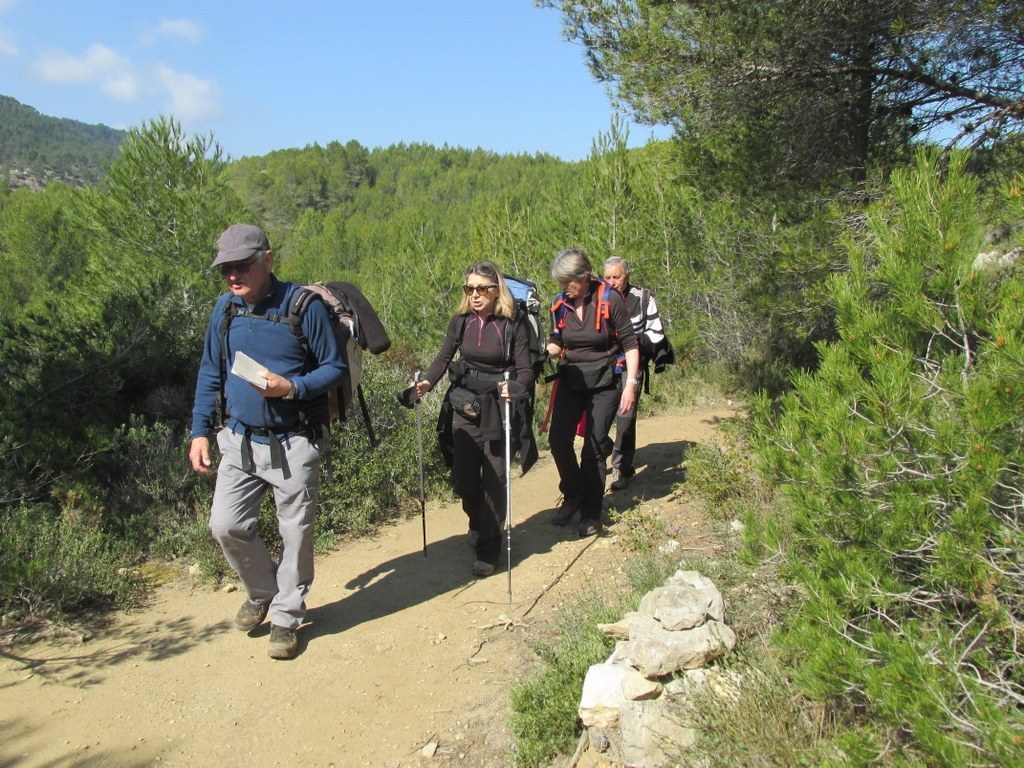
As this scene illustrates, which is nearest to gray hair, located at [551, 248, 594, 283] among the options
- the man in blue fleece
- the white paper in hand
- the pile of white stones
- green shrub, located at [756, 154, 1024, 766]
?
the man in blue fleece

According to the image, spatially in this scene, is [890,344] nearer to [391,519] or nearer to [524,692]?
[524,692]

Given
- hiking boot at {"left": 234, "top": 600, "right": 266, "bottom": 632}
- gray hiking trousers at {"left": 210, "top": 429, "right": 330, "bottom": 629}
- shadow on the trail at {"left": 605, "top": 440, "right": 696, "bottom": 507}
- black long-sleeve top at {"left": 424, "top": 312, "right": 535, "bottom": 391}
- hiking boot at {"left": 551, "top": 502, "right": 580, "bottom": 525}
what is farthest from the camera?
shadow on the trail at {"left": 605, "top": 440, "right": 696, "bottom": 507}

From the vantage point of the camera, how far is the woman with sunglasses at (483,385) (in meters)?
4.51

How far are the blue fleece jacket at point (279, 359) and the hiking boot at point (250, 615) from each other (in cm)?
95

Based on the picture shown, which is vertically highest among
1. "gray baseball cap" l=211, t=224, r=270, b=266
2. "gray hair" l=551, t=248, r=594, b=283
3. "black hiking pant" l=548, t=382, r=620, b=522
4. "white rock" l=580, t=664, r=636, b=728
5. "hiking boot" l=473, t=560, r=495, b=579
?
"gray baseball cap" l=211, t=224, r=270, b=266

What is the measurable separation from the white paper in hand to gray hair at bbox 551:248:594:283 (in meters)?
2.15

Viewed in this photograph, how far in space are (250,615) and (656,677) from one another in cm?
215

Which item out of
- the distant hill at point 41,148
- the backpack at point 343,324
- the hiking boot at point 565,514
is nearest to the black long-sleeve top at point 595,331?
the hiking boot at point 565,514

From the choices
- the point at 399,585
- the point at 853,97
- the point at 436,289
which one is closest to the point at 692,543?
the point at 399,585

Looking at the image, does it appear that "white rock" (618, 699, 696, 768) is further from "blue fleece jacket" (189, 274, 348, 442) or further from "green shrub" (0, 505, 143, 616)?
"green shrub" (0, 505, 143, 616)

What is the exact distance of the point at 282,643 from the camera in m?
3.73

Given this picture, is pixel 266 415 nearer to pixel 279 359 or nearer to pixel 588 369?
pixel 279 359

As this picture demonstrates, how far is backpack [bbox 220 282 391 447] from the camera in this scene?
3.57 m

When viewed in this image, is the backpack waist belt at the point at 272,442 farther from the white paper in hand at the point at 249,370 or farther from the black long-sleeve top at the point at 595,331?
the black long-sleeve top at the point at 595,331
